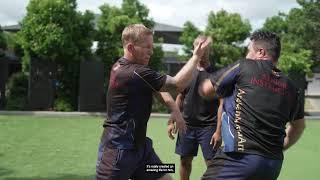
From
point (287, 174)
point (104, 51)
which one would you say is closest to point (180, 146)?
point (287, 174)

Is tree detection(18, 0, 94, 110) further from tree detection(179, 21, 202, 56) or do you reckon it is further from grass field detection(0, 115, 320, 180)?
grass field detection(0, 115, 320, 180)

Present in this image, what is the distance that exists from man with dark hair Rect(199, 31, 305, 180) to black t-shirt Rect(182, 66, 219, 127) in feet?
9.85

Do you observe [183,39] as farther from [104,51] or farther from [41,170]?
[41,170]

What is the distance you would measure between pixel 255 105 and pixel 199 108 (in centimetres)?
324

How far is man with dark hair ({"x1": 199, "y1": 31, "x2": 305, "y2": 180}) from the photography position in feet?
13.2

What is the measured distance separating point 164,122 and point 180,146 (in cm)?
1149

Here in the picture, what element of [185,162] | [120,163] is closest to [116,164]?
[120,163]

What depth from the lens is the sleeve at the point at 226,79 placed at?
411 cm

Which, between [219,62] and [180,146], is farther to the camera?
[219,62]

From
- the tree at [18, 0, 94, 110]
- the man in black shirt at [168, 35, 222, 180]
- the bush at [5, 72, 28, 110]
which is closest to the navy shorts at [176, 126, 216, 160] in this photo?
the man in black shirt at [168, 35, 222, 180]

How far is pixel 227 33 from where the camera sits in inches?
1037

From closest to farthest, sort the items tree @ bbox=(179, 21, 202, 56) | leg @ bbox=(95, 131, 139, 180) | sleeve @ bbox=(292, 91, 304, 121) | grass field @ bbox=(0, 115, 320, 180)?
sleeve @ bbox=(292, 91, 304, 121) → leg @ bbox=(95, 131, 139, 180) → grass field @ bbox=(0, 115, 320, 180) → tree @ bbox=(179, 21, 202, 56)

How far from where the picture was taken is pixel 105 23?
24.9 metres
